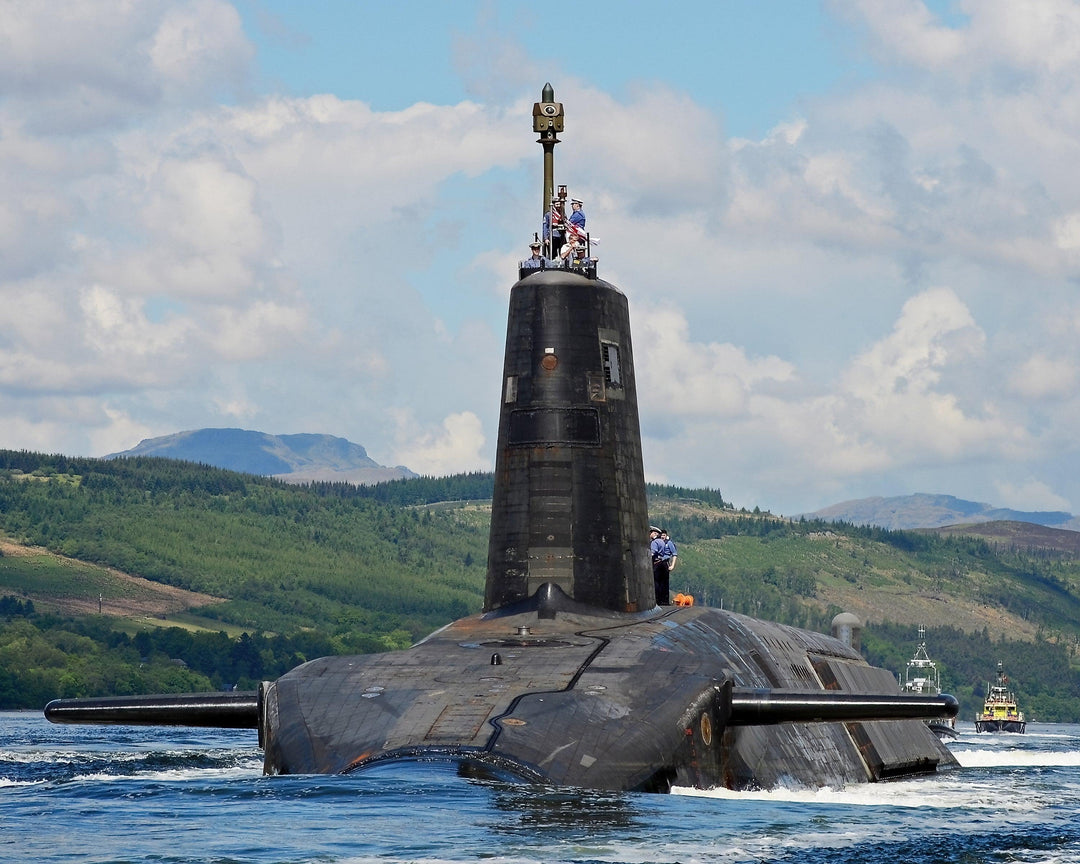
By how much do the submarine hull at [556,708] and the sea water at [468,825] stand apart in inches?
26.0

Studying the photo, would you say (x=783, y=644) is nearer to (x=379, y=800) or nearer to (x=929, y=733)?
(x=929, y=733)

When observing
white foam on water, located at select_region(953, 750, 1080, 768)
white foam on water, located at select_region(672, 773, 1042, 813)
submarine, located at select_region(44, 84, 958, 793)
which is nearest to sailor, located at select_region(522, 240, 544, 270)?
submarine, located at select_region(44, 84, 958, 793)

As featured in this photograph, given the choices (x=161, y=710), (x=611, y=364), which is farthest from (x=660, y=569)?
(x=161, y=710)

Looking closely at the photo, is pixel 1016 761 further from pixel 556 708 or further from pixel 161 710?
pixel 161 710

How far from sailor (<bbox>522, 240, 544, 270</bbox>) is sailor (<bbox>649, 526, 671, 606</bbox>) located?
6.75m

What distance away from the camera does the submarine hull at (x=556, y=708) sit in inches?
1048

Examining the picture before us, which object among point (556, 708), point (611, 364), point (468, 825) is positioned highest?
point (611, 364)

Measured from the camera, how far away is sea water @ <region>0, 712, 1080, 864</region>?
70.1 ft

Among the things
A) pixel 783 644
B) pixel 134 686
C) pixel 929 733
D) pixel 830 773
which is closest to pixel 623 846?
pixel 830 773

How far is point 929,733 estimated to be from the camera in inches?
2004

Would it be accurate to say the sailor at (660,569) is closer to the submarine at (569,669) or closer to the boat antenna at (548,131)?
the submarine at (569,669)

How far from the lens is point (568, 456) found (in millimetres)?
35594

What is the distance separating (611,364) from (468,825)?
626 inches

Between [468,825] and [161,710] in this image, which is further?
[161,710]
